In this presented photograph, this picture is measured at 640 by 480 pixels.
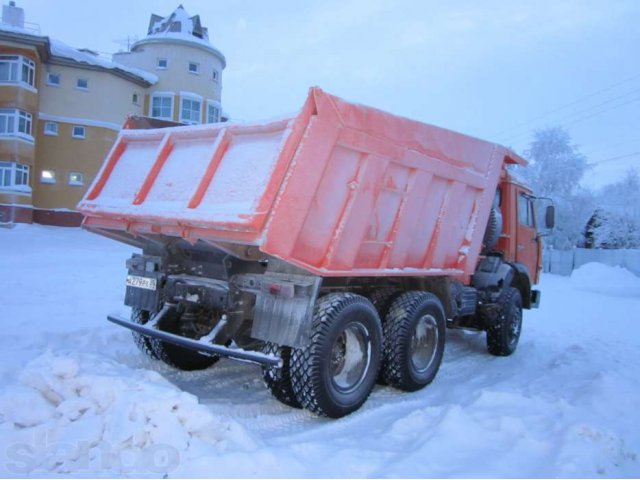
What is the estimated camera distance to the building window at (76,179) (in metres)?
28.7

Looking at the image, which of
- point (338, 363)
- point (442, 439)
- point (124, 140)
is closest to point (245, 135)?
point (124, 140)

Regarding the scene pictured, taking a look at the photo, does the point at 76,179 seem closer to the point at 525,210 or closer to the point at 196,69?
the point at 196,69

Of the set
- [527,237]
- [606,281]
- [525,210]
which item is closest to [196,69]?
[606,281]

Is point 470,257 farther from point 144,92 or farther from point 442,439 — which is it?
point 144,92

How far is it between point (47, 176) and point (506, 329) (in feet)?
90.9

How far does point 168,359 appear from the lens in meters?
5.77

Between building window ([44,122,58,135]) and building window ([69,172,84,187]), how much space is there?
7.95 feet

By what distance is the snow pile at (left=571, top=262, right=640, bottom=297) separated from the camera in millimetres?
17719

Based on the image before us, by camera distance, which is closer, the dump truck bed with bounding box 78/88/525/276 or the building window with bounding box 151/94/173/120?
the dump truck bed with bounding box 78/88/525/276

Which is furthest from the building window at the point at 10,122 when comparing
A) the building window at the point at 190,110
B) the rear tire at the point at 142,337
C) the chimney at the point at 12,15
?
the rear tire at the point at 142,337

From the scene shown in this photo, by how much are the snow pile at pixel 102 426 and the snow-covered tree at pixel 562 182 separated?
36.6 metres

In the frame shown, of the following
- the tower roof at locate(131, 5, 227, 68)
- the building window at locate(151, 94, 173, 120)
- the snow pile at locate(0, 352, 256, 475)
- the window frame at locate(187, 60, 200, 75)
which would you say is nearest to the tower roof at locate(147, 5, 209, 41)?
the tower roof at locate(131, 5, 227, 68)

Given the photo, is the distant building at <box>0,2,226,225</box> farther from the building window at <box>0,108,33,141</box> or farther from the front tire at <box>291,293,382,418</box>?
the front tire at <box>291,293,382,418</box>

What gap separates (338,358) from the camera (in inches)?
192
